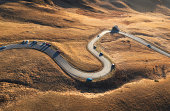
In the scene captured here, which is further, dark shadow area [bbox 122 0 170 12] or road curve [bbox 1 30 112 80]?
dark shadow area [bbox 122 0 170 12]

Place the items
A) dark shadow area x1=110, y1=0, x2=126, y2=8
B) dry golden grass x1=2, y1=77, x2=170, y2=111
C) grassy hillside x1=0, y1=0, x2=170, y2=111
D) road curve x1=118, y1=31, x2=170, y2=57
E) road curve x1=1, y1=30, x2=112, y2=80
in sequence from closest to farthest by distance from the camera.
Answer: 1. dry golden grass x1=2, y1=77, x2=170, y2=111
2. grassy hillside x1=0, y1=0, x2=170, y2=111
3. road curve x1=1, y1=30, x2=112, y2=80
4. road curve x1=118, y1=31, x2=170, y2=57
5. dark shadow area x1=110, y1=0, x2=126, y2=8

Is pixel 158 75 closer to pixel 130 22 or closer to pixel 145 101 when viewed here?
pixel 145 101

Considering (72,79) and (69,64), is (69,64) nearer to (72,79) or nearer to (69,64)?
(69,64)

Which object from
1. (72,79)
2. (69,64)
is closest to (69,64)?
(69,64)

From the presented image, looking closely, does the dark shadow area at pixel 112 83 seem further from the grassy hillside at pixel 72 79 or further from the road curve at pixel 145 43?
the road curve at pixel 145 43

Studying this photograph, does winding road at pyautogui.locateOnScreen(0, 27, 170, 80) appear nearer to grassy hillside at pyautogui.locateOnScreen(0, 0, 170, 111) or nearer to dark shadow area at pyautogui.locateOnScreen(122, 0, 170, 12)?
grassy hillside at pyautogui.locateOnScreen(0, 0, 170, 111)

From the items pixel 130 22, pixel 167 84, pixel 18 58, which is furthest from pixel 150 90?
pixel 130 22

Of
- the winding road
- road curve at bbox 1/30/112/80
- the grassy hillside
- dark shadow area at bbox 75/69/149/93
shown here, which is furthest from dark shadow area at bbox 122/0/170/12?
dark shadow area at bbox 75/69/149/93

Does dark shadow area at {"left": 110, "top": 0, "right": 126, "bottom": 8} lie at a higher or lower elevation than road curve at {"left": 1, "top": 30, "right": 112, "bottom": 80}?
higher

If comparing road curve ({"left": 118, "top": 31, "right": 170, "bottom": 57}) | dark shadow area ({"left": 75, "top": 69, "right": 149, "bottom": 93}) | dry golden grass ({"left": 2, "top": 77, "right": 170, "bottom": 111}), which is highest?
road curve ({"left": 118, "top": 31, "right": 170, "bottom": 57})

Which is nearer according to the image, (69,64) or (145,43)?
(69,64)

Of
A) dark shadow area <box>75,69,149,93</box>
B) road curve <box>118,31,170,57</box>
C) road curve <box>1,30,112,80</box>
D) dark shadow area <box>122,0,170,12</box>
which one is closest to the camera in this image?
dark shadow area <box>75,69,149,93</box>
